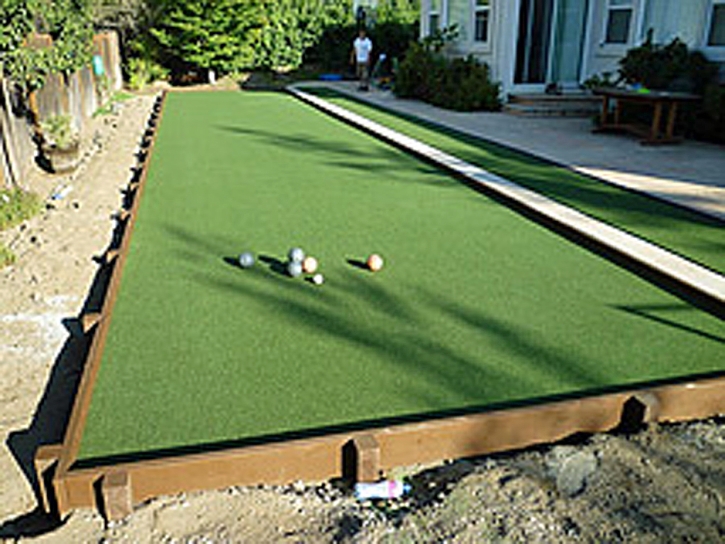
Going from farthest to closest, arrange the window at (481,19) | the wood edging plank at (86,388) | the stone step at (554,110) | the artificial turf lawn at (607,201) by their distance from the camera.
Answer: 1. the window at (481,19)
2. the stone step at (554,110)
3. the artificial turf lawn at (607,201)
4. the wood edging plank at (86,388)

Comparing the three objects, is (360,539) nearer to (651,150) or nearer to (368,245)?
(368,245)

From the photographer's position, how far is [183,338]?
11.2 ft

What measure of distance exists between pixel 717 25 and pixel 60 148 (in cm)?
911

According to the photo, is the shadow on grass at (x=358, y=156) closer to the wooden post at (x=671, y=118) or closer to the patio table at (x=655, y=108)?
the patio table at (x=655, y=108)

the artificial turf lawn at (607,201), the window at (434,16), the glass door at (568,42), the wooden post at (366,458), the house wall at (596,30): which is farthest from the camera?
the window at (434,16)

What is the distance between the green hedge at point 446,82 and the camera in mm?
12523

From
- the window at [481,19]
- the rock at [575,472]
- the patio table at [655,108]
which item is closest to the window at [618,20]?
the window at [481,19]

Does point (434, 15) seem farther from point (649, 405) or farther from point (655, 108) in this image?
point (649, 405)

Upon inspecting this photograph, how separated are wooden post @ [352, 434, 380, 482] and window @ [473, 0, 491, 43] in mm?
12105

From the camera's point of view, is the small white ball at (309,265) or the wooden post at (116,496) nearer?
the wooden post at (116,496)

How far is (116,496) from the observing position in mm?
2221

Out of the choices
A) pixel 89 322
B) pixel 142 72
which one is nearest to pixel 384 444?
pixel 89 322

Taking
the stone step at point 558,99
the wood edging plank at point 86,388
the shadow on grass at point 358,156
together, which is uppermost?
the stone step at point 558,99

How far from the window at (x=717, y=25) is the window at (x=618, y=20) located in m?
1.83
